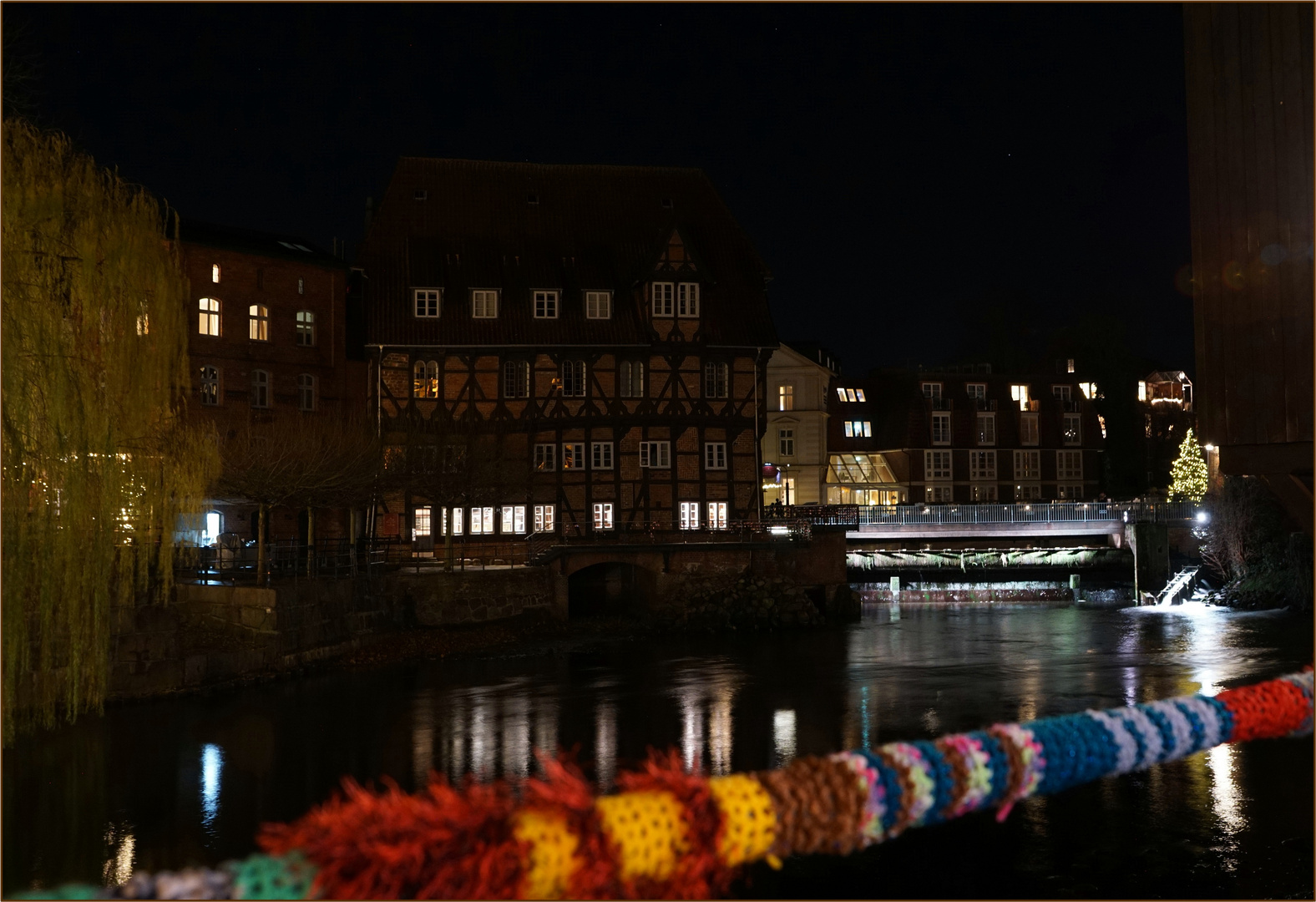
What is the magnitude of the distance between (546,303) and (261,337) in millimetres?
10443

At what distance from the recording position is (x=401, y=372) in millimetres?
41156

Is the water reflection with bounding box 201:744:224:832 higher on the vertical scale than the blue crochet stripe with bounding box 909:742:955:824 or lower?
lower

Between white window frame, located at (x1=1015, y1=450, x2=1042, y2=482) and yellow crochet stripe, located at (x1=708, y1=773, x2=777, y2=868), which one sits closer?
yellow crochet stripe, located at (x1=708, y1=773, x2=777, y2=868)

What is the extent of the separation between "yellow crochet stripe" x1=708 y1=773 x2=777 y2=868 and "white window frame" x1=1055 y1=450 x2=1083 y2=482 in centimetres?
6749

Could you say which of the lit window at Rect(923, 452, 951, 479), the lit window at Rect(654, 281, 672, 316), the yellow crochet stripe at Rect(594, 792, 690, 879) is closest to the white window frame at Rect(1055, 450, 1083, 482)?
the lit window at Rect(923, 452, 951, 479)

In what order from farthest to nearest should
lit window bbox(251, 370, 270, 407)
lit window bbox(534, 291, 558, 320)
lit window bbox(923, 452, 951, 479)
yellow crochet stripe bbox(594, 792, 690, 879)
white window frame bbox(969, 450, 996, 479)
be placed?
white window frame bbox(969, 450, 996, 479), lit window bbox(923, 452, 951, 479), lit window bbox(534, 291, 558, 320), lit window bbox(251, 370, 270, 407), yellow crochet stripe bbox(594, 792, 690, 879)

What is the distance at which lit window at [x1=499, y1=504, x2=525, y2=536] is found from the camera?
136 ft

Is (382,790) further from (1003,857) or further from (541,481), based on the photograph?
(541,481)

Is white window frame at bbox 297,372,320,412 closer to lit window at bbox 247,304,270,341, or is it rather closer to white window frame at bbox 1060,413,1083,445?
lit window at bbox 247,304,270,341

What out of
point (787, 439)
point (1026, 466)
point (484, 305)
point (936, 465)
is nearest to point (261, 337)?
point (484, 305)

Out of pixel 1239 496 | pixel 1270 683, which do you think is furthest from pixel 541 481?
pixel 1270 683

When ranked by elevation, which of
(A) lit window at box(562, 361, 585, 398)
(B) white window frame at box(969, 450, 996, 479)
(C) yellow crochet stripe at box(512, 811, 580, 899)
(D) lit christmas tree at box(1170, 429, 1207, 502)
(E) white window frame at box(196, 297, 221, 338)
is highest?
(E) white window frame at box(196, 297, 221, 338)

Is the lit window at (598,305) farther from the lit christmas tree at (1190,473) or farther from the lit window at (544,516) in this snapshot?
the lit christmas tree at (1190,473)

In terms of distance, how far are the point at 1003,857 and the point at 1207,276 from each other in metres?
7.15
